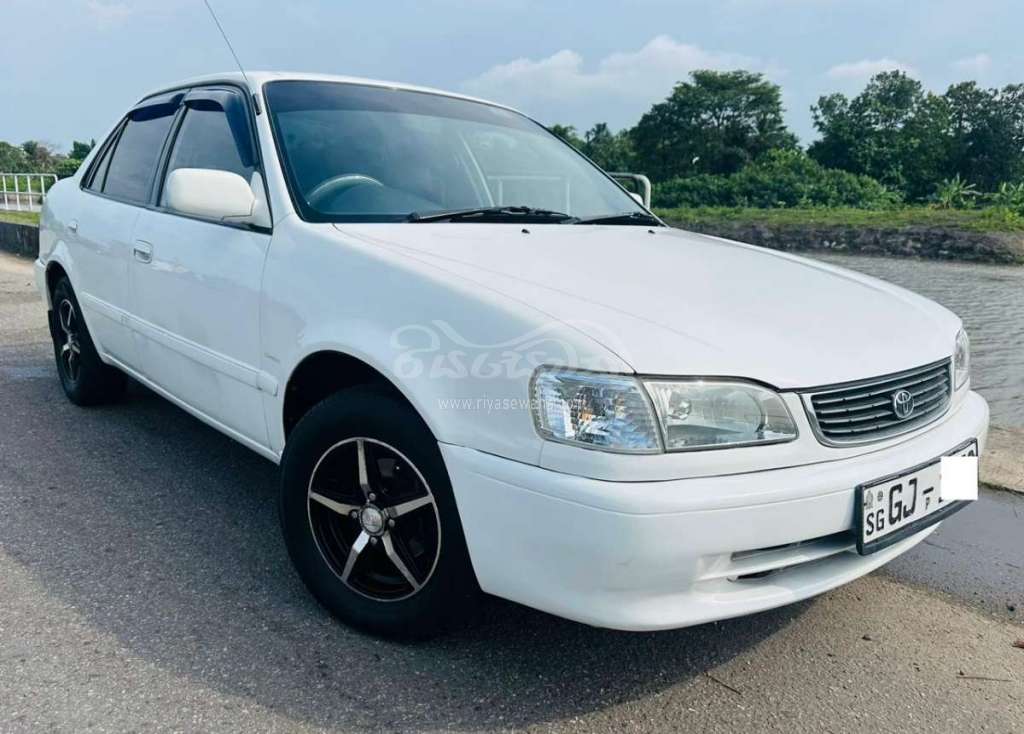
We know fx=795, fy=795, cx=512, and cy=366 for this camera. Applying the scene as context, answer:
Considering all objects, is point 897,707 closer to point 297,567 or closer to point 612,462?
point 612,462

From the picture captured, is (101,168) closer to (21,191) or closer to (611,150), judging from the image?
(21,191)

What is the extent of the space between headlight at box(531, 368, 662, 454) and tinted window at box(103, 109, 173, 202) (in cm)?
239

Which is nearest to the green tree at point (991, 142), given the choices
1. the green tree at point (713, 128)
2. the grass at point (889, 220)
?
the green tree at point (713, 128)

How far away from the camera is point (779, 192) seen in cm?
3266

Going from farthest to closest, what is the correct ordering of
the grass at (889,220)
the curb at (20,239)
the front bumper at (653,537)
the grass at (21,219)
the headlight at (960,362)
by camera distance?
the grass at (889,220) < the grass at (21,219) < the curb at (20,239) < the headlight at (960,362) < the front bumper at (653,537)

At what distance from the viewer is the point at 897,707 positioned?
196cm

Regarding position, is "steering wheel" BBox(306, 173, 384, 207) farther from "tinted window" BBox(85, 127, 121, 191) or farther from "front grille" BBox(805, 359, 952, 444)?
"tinted window" BBox(85, 127, 121, 191)

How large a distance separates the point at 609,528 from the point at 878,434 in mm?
765

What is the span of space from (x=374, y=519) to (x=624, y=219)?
5.19ft

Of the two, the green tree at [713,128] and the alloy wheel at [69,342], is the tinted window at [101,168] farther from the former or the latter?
the green tree at [713,128]

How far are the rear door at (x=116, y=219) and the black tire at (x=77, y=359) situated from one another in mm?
226

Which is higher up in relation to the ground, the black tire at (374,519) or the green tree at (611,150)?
the green tree at (611,150)

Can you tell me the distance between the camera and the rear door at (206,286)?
99.3 inches

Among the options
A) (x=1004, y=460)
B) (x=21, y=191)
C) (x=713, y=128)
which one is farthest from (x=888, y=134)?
(x=1004, y=460)
